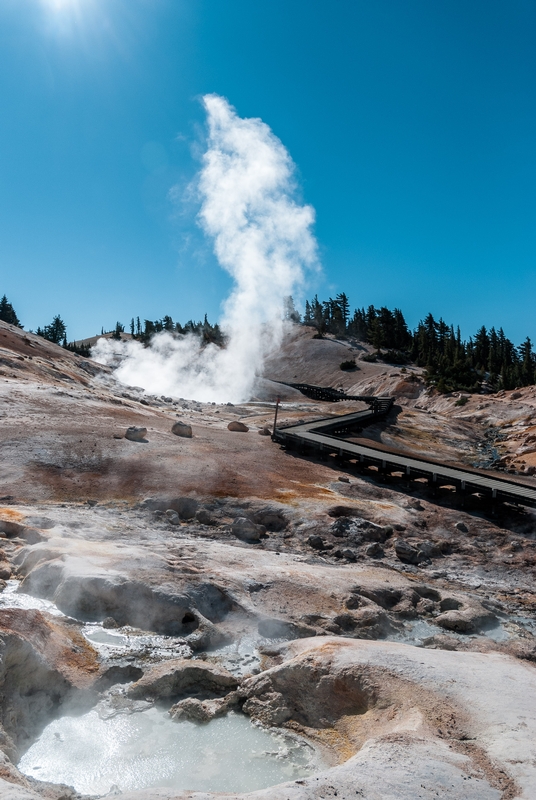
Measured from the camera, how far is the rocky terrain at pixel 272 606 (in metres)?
7.25

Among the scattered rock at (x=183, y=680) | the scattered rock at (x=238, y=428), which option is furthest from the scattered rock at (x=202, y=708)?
the scattered rock at (x=238, y=428)

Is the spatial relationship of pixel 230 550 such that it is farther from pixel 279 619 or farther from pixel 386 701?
pixel 386 701

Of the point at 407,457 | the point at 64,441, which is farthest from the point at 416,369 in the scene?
the point at 64,441

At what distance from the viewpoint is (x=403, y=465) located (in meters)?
26.9

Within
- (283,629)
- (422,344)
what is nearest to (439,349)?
(422,344)

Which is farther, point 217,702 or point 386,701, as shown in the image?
point 217,702

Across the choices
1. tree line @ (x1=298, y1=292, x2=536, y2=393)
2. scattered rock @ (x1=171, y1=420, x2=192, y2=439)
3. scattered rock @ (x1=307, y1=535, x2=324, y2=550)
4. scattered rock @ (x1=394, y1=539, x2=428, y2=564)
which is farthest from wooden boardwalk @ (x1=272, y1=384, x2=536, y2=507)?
tree line @ (x1=298, y1=292, x2=536, y2=393)

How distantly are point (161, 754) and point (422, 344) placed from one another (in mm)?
95588

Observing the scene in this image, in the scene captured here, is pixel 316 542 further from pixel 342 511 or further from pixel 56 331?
pixel 56 331

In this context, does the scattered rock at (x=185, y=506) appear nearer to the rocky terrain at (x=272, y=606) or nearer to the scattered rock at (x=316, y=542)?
the rocky terrain at (x=272, y=606)

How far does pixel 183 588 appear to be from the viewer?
12.2 metres

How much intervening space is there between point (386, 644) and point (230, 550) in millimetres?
6879

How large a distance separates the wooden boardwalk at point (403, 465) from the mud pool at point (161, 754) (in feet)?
58.4

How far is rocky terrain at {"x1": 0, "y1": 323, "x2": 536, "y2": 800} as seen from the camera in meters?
7.25
